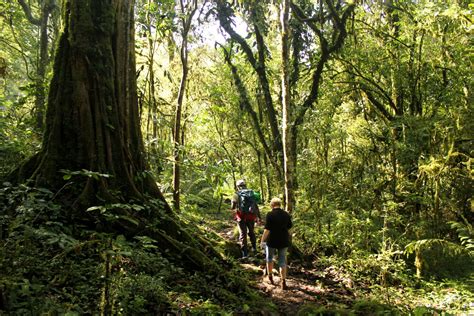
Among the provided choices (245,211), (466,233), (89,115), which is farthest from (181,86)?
(466,233)

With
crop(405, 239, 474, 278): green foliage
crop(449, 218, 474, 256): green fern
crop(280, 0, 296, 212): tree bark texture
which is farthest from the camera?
crop(280, 0, 296, 212): tree bark texture

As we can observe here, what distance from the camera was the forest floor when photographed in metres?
6.62

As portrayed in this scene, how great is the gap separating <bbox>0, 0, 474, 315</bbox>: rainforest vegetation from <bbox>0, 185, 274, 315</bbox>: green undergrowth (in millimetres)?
27

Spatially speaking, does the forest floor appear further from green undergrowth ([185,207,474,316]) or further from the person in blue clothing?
the person in blue clothing

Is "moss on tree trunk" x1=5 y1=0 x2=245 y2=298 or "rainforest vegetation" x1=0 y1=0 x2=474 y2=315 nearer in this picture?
"rainforest vegetation" x1=0 y1=0 x2=474 y2=315

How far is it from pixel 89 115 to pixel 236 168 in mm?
6039

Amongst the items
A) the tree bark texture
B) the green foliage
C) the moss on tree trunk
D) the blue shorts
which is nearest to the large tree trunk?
the moss on tree trunk

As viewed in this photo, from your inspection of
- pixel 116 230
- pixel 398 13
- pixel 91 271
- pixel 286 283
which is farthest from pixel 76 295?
pixel 398 13

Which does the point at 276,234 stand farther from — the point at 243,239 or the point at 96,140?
the point at 96,140

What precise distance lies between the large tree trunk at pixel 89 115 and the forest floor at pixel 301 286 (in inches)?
120

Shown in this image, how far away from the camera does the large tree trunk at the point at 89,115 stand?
5508mm

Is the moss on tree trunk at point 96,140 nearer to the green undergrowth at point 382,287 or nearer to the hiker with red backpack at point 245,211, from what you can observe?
the green undergrowth at point 382,287

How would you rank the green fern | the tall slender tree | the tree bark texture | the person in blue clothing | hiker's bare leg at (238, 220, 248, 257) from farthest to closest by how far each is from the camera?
the tall slender tree → the tree bark texture → hiker's bare leg at (238, 220, 248, 257) → the person in blue clothing → the green fern

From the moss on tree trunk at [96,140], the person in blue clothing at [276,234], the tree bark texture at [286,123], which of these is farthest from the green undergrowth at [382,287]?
the moss on tree trunk at [96,140]
